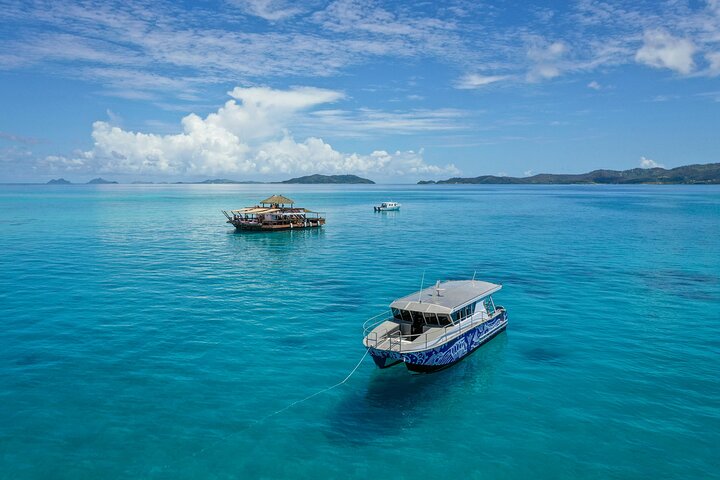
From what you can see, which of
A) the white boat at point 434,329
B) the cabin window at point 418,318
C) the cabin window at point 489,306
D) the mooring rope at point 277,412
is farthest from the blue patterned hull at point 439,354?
the cabin window at point 418,318

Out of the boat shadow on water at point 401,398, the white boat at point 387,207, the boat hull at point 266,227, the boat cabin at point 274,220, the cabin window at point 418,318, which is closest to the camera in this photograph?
the boat shadow on water at point 401,398

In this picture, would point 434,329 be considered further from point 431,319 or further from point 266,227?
point 266,227

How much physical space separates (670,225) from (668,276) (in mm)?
64029

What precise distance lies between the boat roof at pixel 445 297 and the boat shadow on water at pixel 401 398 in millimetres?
3773

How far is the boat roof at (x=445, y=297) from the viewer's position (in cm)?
2972

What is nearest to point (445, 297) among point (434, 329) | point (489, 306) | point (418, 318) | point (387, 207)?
point (418, 318)

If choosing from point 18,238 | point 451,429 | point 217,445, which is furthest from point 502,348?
point 18,238

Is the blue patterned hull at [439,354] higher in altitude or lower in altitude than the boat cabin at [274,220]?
lower

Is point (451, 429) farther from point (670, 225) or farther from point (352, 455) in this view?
point (670, 225)

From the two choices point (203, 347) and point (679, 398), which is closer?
point (679, 398)

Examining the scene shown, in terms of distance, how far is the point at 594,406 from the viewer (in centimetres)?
2467

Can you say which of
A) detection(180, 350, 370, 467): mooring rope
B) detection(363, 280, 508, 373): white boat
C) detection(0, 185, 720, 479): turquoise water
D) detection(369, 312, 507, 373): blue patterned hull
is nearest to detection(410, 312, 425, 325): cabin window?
detection(363, 280, 508, 373): white boat

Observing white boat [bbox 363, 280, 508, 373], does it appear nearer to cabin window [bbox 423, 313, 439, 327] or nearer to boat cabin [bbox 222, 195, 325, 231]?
cabin window [bbox 423, 313, 439, 327]

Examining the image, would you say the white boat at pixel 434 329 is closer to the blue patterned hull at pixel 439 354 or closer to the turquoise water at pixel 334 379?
the blue patterned hull at pixel 439 354
